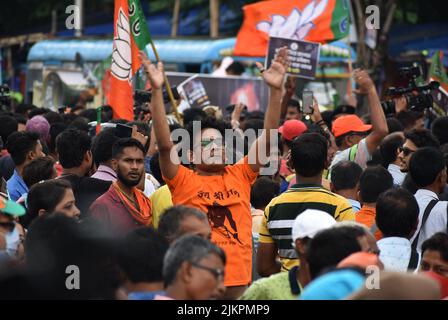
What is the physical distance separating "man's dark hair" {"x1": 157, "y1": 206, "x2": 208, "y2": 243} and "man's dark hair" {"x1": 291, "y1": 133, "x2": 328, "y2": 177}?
1.09 m

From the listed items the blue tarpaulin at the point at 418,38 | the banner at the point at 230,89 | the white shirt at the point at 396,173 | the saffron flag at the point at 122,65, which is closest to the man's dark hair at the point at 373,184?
the white shirt at the point at 396,173

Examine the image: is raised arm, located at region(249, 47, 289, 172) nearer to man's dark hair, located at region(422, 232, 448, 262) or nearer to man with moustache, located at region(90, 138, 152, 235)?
man with moustache, located at region(90, 138, 152, 235)

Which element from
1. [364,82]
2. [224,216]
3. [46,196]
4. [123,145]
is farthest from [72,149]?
[364,82]

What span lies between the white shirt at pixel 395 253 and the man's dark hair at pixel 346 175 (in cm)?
169

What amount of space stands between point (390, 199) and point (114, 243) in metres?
2.07

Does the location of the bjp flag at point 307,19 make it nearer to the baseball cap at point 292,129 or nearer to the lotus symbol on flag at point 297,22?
the lotus symbol on flag at point 297,22

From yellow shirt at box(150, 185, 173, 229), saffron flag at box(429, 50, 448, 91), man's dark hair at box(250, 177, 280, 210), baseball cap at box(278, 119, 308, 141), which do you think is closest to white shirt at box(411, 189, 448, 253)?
man's dark hair at box(250, 177, 280, 210)

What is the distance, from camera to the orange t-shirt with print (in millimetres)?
6195

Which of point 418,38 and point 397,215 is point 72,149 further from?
point 418,38

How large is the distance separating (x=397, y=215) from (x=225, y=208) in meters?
1.02

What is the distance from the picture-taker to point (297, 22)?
14.7m

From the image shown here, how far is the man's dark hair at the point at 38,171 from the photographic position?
7395 mm
